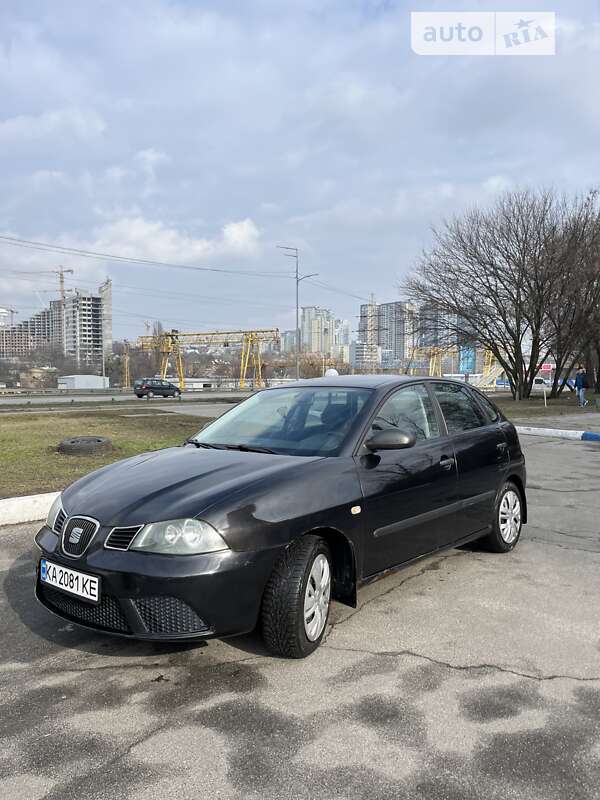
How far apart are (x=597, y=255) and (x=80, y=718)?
31.2 m

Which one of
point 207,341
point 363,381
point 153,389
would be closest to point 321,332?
point 207,341

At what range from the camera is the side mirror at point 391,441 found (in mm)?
3816

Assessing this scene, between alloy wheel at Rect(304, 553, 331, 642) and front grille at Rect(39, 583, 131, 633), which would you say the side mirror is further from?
front grille at Rect(39, 583, 131, 633)

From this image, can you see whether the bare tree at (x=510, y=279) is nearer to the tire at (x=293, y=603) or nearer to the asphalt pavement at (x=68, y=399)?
the asphalt pavement at (x=68, y=399)

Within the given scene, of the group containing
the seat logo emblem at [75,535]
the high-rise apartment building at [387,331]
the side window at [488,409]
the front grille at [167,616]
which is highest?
the high-rise apartment building at [387,331]

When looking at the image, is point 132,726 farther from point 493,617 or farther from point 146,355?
point 146,355

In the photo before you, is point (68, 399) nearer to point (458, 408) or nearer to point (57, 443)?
point (57, 443)

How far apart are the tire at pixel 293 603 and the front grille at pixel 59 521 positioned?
1.23 m

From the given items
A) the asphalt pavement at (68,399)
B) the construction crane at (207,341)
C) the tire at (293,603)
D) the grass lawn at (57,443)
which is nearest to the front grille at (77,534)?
the tire at (293,603)

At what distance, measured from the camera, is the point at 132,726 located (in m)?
2.72

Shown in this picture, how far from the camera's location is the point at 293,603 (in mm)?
3193

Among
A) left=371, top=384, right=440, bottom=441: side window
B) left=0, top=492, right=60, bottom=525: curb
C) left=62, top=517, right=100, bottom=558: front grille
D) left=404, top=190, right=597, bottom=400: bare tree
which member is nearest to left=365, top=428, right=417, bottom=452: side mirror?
left=371, top=384, right=440, bottom=441: side window

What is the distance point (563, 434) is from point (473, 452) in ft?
37.5

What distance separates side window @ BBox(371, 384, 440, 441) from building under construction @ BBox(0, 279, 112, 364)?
302ft
